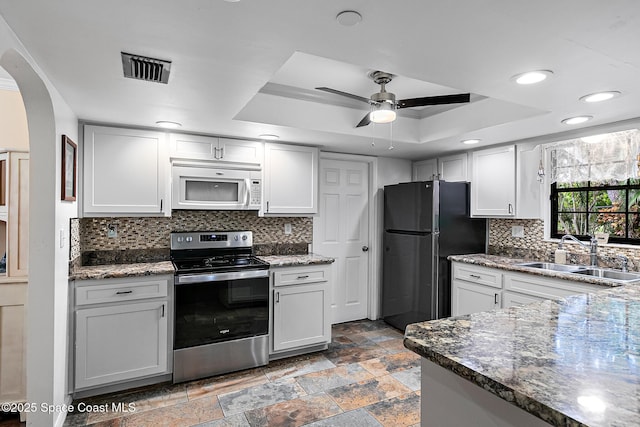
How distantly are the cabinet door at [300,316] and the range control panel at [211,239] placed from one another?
0.68 metres

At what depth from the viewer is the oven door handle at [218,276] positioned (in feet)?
8.92

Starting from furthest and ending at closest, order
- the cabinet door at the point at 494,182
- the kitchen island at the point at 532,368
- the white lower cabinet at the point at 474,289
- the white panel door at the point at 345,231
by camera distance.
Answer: the white panel door at the point at 345,231
the cabinet door at the point at 494,182
the white lower cabinet at the point at 474,289
the kitchen island at the point at 532,368

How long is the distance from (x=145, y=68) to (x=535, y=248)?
11.6 ft

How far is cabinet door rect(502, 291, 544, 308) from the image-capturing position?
9.46ft

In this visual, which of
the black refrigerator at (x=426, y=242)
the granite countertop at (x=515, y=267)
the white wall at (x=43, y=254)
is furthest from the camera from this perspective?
the black refrigerator at (x=426, y=242)

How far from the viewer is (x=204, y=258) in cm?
329

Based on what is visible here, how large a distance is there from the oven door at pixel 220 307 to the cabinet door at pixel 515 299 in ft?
6.78

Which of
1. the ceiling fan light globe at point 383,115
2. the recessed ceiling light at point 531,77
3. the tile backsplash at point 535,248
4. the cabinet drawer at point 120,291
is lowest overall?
the cabinet drawer at point 120,291

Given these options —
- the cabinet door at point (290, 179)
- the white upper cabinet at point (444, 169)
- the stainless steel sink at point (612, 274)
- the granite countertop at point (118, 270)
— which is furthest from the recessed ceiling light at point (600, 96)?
the granite countertop at point (118, 270)

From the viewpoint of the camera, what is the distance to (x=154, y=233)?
3184mm

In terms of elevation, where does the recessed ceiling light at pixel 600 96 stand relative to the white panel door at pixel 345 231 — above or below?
above

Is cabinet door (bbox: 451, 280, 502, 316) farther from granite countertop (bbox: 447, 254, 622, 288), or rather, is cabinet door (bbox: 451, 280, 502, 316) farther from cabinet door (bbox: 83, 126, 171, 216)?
cabinet door (bbox: 83, 126, 171, 216)

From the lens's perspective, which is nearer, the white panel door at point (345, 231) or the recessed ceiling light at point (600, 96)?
the recessed ceiling light at point (600, 96)

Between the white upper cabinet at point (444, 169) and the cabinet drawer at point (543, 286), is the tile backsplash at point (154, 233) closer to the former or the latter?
the white upper cabinet at point (444, 169)
